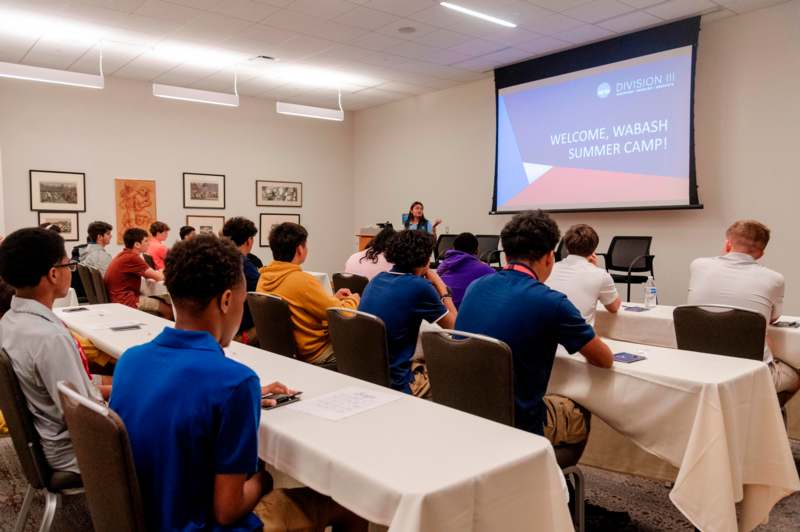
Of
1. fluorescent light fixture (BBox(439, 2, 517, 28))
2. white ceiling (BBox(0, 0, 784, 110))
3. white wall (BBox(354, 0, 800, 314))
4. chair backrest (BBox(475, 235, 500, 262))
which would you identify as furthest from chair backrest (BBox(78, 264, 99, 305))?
white wall (BBox(354, 0, 800, 314))

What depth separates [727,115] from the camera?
237 inches

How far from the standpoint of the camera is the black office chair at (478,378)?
190 centimetres

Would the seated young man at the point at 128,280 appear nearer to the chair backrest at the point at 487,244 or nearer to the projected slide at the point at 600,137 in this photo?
the chair backrest at the point at 487,244

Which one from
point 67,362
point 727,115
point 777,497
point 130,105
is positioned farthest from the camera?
point 130,105

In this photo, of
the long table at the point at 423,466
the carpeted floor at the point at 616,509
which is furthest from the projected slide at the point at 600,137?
the long table at the point at 423,466

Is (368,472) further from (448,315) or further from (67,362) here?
(448,315)

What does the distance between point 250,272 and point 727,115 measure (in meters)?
5.05

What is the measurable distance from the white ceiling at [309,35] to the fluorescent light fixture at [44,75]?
396 mm

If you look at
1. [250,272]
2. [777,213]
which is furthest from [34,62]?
[777,213]

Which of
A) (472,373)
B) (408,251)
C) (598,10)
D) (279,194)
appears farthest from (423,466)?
(279,194)

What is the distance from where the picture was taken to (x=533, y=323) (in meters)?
1.98

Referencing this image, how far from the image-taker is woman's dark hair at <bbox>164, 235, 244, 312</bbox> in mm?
1309

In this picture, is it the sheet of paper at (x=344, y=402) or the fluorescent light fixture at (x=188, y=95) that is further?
the fluorescent light fixture at (x=188, y=95)

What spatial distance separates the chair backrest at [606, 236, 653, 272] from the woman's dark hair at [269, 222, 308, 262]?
4191 millimetres
